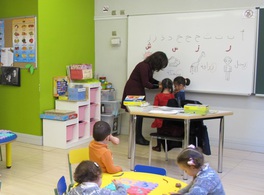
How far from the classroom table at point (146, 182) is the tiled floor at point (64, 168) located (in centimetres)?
145

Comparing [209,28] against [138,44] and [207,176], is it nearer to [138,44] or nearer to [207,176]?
[138,44]

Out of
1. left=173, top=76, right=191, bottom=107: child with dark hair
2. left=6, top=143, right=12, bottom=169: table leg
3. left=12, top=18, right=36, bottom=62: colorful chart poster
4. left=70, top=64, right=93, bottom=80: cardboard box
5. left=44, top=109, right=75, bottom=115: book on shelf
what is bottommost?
left=6, top=143, right=12, bottom=169: table leg

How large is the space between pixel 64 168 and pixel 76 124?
1246mm

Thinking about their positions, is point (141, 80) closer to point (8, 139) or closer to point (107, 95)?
point (107, 95)

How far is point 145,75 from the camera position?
17.2 ft

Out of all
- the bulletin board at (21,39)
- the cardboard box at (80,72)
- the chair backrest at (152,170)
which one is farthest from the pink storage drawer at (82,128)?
the chair backrest at (152,170)

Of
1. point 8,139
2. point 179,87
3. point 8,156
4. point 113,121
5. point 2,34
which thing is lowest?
point 8,156

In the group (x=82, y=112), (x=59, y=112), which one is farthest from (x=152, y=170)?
(x=82, y=112)

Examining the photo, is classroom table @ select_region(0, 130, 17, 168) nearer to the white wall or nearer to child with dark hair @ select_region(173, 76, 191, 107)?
child with dark hair @ select_region(173, 76, 191, 107)

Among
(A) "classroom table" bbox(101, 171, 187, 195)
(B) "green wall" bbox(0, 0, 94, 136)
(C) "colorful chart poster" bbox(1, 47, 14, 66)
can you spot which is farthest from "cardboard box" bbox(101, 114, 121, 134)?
(A) "classroom table" bbox(101, 171, 187, 195)

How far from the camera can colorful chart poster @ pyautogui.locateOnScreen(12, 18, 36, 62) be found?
17.7 ft

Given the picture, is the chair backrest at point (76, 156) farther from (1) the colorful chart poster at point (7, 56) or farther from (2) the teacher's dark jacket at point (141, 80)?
(1) the colorful chart poster at point (7, 56)

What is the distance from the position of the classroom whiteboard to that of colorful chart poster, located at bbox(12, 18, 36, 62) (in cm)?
175

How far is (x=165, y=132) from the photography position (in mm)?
4297
